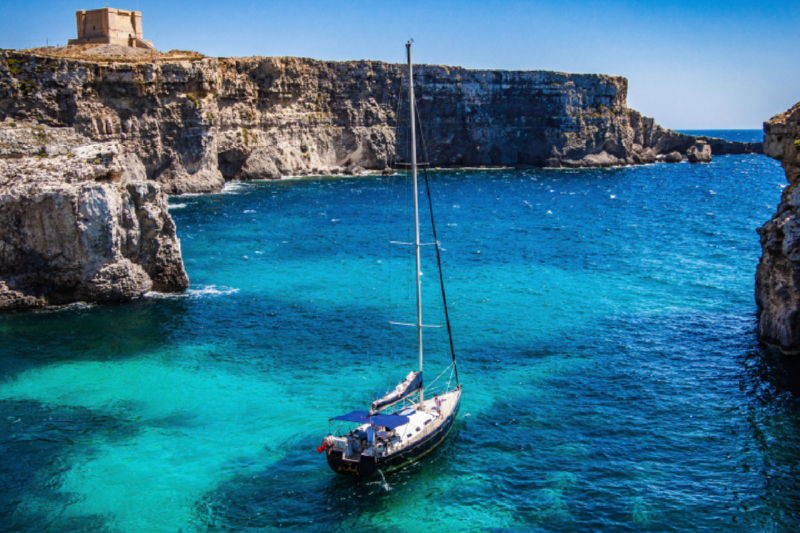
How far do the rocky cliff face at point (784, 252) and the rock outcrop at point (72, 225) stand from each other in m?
36.7

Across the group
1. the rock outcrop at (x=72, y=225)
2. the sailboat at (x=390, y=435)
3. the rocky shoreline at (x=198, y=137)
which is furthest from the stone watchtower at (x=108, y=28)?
the sailboat at (x=390, y=435)

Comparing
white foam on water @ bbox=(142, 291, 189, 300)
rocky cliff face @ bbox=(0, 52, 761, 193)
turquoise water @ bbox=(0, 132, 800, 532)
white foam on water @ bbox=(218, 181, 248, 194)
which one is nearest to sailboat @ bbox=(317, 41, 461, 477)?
turquoise water @ bbox=(0, 132, 800, 532)

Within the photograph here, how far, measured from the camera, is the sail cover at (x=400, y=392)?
24812 mm

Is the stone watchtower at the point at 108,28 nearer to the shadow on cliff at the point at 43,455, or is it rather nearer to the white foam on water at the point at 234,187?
the white foam on water at the point at 234,187

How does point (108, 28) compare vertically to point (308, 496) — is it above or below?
above

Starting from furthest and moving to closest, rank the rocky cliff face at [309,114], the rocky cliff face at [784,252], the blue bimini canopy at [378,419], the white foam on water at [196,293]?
the rocky cliff face at [309,114] → the white foam on water at [196,293] → the rocky cliff face at [784,252] → the blue bimini canopy at [378,419]

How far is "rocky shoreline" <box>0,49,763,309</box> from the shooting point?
40750 mm

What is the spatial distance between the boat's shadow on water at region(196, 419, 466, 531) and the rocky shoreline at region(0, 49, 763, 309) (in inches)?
959

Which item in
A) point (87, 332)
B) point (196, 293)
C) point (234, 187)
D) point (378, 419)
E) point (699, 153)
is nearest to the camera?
point (378, 419)

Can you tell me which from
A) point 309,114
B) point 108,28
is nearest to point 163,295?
point 108,28

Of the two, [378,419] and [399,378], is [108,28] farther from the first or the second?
[378,419]

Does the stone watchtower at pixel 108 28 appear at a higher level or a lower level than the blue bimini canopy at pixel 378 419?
higher

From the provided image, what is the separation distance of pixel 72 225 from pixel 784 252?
4011 centimetres

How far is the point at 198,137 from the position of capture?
9681 centimetres
